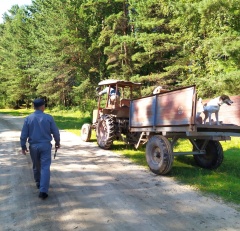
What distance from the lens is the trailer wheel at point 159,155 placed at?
636cm

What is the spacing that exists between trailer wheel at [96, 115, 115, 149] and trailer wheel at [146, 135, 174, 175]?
112 inches

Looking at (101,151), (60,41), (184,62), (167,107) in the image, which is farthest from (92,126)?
(60,41)

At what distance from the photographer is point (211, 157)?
24.6 ft

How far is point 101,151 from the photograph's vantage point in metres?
9.79

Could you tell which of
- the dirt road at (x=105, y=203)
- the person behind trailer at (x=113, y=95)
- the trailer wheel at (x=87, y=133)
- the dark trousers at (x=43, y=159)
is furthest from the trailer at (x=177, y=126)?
the trailer wheel at (x=87, y=133)

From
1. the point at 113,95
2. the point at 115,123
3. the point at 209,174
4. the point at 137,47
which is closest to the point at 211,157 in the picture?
the point at 209,174

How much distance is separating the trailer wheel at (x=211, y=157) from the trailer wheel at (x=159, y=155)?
1457 mm

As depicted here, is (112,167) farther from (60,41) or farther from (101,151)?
(60,41)

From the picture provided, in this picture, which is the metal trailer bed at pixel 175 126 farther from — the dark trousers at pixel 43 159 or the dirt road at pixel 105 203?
the dark trousers at pixel 43 159

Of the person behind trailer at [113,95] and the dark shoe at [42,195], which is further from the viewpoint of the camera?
the person behind trailer at [113,95]

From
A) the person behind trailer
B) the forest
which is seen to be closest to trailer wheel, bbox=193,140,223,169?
the person behind trailer

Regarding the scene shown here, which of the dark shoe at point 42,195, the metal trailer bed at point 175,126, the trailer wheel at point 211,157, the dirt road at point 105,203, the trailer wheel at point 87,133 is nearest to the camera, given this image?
the dirt road at point 105,203

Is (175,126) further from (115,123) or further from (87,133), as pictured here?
(87,133)

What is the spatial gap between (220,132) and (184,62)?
14.3 m
